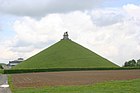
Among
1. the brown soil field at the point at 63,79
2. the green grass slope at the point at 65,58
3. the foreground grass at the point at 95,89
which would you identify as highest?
the green grass slope at the point at 65,58

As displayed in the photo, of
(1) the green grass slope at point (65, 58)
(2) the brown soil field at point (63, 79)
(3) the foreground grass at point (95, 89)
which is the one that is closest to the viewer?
(3) the foreground grass at point (95, 89)

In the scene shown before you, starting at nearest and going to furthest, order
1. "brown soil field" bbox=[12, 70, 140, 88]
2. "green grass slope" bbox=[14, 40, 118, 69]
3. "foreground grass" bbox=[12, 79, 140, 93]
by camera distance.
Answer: "foreground grass" bbox=[12, 79, 140, 93] < "brown soil field" bbox=[12, 70, 140, 88] < "green grass slope" bbox=[14, 40, 118, 69]

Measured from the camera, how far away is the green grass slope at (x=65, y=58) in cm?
9438

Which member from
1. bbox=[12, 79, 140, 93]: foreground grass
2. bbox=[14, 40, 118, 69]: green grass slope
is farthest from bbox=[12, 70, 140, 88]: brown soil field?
bbox=[14, 40, 118, 69]: green grass slope

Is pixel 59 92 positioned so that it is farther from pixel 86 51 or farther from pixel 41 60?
pixel 86 51

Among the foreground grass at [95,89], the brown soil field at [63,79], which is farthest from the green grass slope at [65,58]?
the foreground grass at [95,89]

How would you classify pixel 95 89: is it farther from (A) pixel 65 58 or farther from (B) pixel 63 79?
(A) pixel 65 58

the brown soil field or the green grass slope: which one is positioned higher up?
the green grass slope

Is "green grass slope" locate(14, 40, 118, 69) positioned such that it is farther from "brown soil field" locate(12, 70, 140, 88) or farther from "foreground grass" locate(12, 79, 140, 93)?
"foreground grass" locate(12, 79, 140, 93)

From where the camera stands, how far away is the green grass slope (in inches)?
3716

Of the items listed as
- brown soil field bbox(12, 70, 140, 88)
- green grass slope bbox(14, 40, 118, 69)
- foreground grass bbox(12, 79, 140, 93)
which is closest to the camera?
foreground grass bbox(12, 79, 140, 93)

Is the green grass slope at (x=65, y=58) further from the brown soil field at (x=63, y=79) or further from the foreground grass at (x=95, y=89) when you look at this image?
the foreground grass at (x=95, y=89)

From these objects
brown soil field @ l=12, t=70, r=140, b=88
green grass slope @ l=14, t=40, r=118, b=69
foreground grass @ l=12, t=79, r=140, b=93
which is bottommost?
foreground grass @ l=12, t=79, r=140, b=93

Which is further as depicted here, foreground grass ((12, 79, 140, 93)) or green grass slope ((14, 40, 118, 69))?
green grass slope ((14, 40, 118, 69))
